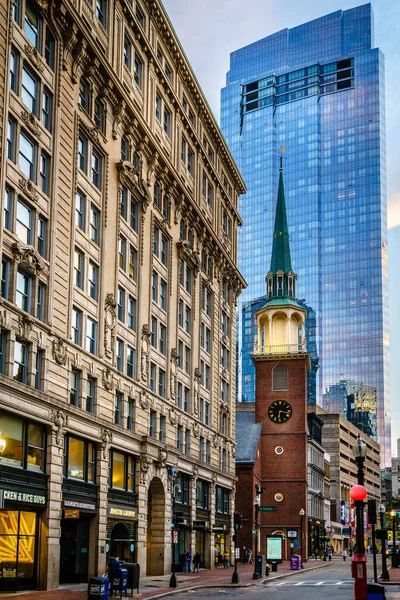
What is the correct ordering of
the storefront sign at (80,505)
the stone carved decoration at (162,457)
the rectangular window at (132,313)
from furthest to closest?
the stone carved decoration at (162,457) < the rectangular window at (132,313) < the storefront sign at (80,505)

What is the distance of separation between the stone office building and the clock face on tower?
93.5ft

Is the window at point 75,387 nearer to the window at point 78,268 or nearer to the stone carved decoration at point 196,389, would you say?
the window at point 78,268

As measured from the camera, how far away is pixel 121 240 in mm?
51406

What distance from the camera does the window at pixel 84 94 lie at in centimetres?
4601

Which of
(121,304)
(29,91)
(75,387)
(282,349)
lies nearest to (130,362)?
(121,304)

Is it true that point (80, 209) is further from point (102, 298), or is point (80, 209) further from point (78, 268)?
point (102, 298)

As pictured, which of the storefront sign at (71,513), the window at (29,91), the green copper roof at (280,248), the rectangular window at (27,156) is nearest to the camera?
the rectangular window at (27,156)

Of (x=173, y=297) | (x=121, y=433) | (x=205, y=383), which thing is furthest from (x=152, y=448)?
(x=205, y=383)

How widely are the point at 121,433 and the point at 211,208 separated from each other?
3038cm

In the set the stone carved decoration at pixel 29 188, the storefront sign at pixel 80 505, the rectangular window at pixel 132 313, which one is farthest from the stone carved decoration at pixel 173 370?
the stone carved decoration at pixel 29 188

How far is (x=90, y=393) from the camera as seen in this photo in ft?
149

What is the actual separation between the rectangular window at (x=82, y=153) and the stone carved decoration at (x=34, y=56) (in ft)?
18.8

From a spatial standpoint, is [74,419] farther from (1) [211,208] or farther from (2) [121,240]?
(1) [211,208]

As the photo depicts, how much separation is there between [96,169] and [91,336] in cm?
905
